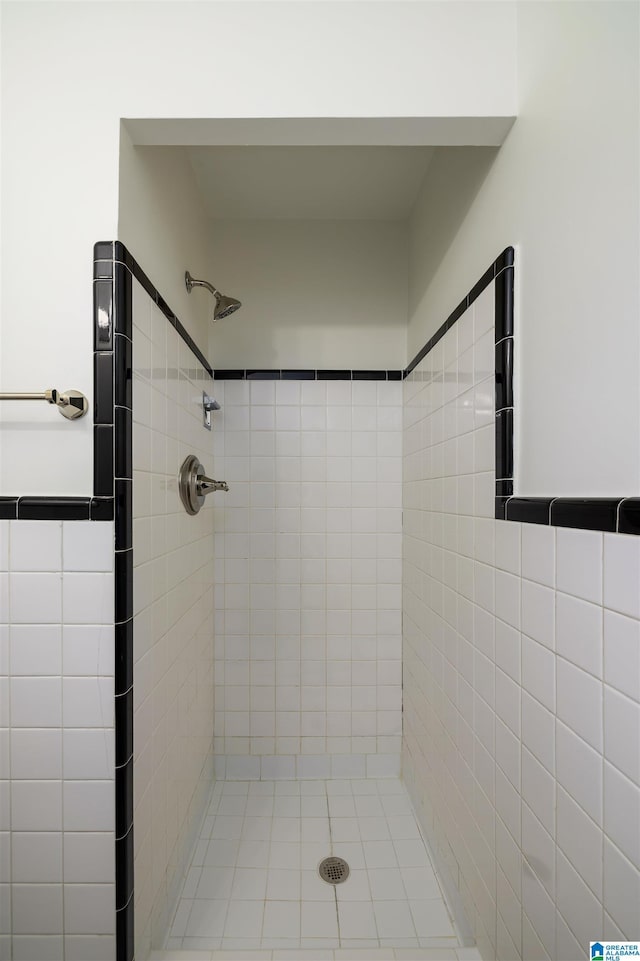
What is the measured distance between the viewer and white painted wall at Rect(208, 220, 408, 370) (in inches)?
88.2

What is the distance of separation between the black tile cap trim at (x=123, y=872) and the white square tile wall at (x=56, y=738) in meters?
0.02

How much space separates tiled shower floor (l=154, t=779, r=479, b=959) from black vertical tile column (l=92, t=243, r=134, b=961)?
468 mm

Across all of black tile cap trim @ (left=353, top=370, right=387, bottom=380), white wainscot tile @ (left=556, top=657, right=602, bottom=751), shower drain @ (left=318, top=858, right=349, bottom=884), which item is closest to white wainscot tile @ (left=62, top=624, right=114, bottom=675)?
white wainscot tile @ (left=556, top=657, right=602, bottom=751)

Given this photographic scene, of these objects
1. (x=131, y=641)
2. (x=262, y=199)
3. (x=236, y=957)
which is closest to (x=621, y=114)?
(x=131, y=641)

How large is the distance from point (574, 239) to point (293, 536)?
5.39 feet

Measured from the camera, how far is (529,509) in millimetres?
999

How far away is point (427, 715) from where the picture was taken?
1.78 m

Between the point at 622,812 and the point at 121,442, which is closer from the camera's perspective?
the point at 622,812

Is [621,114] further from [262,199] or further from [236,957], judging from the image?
[236,957]

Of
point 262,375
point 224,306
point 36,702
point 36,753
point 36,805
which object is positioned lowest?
point 36,805

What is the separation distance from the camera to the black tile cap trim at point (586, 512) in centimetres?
72

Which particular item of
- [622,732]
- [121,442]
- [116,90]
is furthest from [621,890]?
[116,90]

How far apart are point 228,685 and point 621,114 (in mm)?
2279

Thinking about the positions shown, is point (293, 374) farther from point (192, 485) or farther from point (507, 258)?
point (507, 258)
